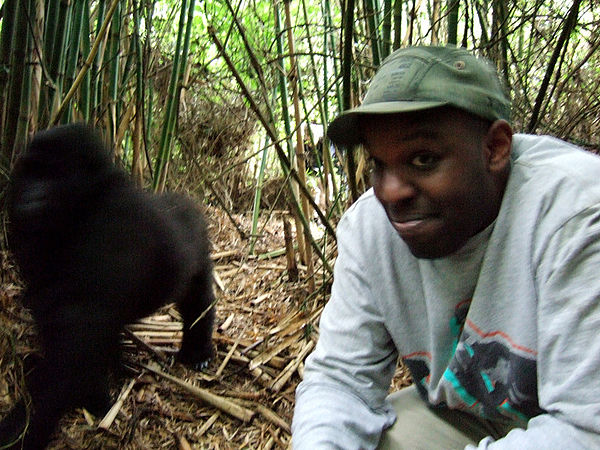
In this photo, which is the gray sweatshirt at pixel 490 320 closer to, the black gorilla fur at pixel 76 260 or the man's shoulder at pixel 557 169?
the man's shoulder at pixel 557 169

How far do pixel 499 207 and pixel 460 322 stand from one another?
0.76 feet

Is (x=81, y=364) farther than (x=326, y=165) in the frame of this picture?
No

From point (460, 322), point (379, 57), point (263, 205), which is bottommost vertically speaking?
point (263, 205)

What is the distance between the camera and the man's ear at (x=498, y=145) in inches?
40.5

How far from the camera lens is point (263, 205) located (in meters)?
4.44

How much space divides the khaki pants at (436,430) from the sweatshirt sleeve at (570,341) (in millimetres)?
371

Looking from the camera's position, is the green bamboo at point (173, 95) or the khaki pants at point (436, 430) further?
the green bamboo at point (173, 95)

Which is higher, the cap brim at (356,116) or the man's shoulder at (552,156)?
the cap brim at (356,116)

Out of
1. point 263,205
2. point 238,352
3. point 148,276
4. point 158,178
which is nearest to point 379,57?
point 158,178

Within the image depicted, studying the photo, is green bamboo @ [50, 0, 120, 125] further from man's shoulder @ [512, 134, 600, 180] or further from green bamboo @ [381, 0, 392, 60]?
man's shoulder @ [512, 134, 600, 180]

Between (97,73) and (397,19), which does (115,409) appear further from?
(397,19)

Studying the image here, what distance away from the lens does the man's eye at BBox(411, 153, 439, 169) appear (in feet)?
3.31

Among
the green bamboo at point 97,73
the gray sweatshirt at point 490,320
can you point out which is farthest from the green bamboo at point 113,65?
the gray sweatshirt at point 490,320

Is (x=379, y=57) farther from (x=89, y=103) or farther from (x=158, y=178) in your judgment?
(x=89, y=103)
